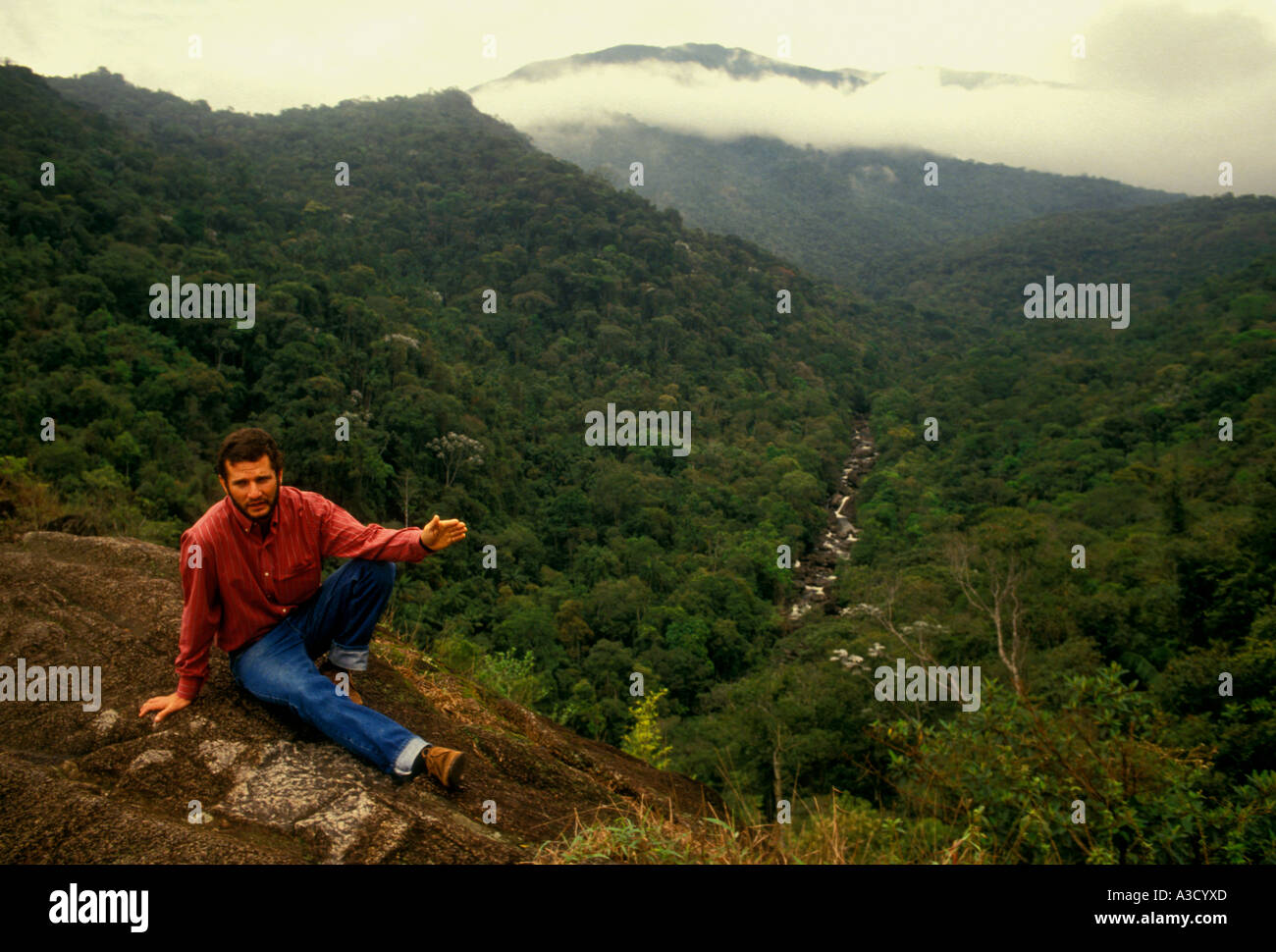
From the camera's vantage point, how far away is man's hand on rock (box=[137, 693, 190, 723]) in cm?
293

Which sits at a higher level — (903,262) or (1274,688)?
(903,262)

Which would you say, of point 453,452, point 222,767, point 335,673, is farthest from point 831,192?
point 222,767

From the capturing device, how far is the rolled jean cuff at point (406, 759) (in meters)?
2.70

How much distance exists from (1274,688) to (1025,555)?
31.7 feet

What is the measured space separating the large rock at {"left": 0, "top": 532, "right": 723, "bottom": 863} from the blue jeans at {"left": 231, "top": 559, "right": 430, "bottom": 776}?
0.14 meters

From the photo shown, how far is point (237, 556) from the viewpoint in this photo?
2924 millimetres

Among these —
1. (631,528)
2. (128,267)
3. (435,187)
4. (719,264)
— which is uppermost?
(435,187)

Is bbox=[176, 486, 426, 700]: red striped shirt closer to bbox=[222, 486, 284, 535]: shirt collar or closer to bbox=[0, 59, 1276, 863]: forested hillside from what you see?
bbox=[222, 486, 284, 535]: shirt collar

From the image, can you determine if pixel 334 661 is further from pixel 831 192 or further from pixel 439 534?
pixel 831 192

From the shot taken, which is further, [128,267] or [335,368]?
[335,368]

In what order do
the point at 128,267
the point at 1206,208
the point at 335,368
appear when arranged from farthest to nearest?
the point at 1206,208 → the point at 335,368 → the point at 128,267

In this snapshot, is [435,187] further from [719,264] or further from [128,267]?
[128,267]

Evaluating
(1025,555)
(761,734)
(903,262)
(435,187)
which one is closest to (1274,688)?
(761,734)
